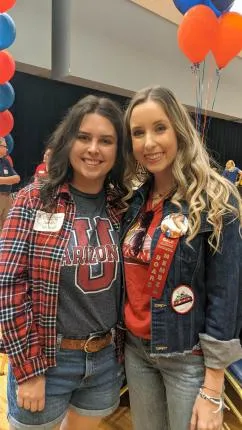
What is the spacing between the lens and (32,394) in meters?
1.10

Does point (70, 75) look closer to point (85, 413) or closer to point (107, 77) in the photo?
point (107, 77)

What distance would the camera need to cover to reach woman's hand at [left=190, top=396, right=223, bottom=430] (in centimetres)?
105

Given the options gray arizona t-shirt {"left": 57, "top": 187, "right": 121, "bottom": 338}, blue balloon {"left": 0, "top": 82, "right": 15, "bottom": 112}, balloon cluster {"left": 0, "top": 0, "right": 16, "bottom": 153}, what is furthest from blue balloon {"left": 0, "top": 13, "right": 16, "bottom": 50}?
gray arizona t-shirt {"left": 57, "top": 187, "right": 121, "bottom": 338}

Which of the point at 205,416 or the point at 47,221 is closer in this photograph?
the point at 205,416

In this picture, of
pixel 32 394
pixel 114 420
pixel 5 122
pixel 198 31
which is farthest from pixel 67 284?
pixel 198 31

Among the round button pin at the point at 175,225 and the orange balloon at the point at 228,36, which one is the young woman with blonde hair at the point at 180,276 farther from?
the orange balloon at the point at 228,36

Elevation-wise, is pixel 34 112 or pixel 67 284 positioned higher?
pixel 34 112

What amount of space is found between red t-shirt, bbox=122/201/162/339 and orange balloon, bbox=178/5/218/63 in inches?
93.7

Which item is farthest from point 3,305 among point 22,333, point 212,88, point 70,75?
point 212,88

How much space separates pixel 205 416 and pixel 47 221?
73cm

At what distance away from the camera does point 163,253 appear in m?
1.08

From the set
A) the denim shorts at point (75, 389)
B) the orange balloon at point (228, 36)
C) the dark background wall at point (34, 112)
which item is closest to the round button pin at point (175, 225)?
the denim shorts at point (75, 389)

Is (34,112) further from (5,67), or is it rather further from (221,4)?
(221,4)

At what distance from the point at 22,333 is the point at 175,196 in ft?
1.98
